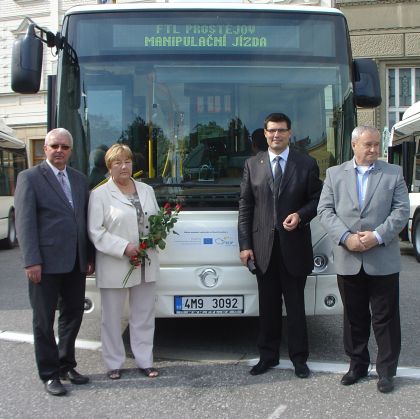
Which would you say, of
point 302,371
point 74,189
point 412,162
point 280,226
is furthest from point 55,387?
point 412,162

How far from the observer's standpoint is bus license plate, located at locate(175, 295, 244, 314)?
4.59 meters

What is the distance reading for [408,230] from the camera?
1155 centimetres

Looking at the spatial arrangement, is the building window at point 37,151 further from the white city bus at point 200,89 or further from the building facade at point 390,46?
the white city bus at point 200,89

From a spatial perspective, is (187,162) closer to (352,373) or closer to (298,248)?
(298,248)

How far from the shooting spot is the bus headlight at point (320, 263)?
4648 mm

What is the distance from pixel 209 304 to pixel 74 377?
3.87ft

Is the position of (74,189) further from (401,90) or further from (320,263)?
(401,90)

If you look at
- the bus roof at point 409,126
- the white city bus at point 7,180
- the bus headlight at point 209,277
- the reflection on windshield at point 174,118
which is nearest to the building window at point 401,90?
the bus roof at point 409,126

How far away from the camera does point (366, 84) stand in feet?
16.8

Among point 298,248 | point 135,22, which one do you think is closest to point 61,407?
point 298,248

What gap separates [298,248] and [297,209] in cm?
30

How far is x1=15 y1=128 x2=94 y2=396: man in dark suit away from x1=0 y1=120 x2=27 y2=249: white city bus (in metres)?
9.62

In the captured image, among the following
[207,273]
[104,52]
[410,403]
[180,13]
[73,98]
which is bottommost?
[410,403]

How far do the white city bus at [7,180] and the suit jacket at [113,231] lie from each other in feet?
31.7
